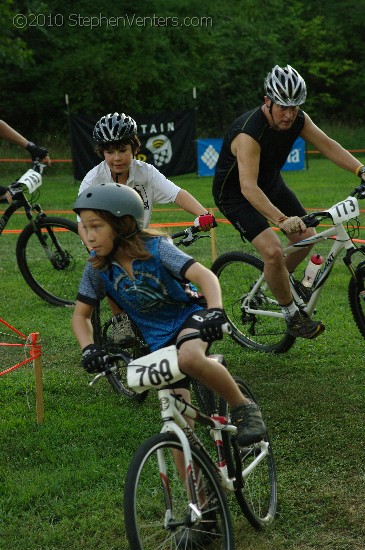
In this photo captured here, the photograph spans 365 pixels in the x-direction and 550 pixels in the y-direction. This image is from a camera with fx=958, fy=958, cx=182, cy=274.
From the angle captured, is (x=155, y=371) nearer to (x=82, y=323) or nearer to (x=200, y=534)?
(x=82, y=323)

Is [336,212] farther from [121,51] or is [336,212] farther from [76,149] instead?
[121,51]

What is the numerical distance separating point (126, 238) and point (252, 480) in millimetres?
1429

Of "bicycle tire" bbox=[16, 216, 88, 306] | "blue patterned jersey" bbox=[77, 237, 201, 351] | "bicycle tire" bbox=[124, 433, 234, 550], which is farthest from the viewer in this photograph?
"bicycle tire" bbox=[16, 216, 88, 306]

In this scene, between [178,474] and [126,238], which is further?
[126,238]

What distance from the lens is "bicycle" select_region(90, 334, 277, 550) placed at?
366 cm

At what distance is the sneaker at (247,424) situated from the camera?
13.6 feet

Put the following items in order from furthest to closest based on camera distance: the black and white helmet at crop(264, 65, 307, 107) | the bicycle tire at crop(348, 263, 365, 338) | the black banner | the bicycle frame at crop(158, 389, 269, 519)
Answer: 1. the black banner
2. the bicycle tire at crop(348, 263, 365, 338)
3. the black and white helmet at crop(264, 65, 307, 107)
4. the bicycle frame at crop(158, 389, 269, 519)

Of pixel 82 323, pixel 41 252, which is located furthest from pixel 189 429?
pixel 41 252

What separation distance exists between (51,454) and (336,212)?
258 cm

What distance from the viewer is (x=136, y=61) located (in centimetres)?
3856

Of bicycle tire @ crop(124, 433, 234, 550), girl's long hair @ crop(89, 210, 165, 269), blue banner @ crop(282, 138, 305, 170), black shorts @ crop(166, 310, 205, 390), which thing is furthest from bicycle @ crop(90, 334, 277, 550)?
blue banner @ crop(282, 138, 305, 170)

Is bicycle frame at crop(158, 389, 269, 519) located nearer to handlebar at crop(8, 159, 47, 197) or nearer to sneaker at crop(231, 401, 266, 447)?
sneaker at crop(231, 401, 266, 447)

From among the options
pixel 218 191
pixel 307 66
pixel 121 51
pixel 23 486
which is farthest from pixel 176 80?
pixel 23 486

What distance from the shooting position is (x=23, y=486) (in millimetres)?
4977
